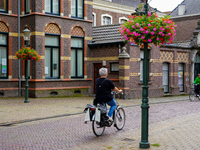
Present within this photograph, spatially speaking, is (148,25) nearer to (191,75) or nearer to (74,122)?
(74,122)

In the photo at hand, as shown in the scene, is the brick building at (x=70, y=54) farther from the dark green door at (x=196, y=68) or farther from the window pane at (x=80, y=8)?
the dark green door at (x=196, y=68)

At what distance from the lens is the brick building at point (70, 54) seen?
18.9 m

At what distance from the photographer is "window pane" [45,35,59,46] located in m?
19.3

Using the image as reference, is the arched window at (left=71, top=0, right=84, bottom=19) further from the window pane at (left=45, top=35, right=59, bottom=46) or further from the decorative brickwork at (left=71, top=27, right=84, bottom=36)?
the window pane at (left=45, top=35, right=59, bottom=46)

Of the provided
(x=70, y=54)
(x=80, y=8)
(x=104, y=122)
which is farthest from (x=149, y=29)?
(x=80, y=8)

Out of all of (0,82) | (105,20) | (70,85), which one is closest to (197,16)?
(105,20)

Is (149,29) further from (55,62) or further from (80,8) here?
(80,8)

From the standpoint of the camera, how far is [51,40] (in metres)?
19.6

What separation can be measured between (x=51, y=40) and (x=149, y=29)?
45.6 feet

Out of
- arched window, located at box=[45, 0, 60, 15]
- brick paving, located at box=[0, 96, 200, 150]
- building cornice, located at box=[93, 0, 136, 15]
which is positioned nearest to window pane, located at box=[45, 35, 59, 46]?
arched window, located at box=[45, 0, 60, 15]

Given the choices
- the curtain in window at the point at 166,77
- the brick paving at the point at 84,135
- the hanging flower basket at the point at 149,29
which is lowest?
the brick paving at the point at 84,135

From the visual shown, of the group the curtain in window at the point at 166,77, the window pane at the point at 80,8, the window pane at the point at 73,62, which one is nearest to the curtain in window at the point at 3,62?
the window pane at the point at 73,62

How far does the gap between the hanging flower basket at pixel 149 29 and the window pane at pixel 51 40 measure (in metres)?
13.3

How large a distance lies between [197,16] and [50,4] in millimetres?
21166
